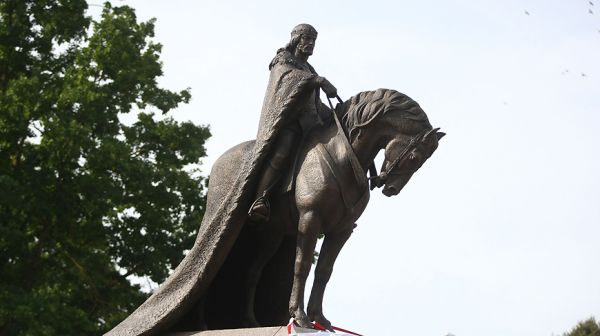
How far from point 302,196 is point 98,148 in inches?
500

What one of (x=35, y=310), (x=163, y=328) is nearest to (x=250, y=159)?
(x=163, y=328)

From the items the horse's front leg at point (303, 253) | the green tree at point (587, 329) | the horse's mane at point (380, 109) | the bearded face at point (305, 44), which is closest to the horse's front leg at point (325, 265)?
the horse's front leg at point (303, 253)

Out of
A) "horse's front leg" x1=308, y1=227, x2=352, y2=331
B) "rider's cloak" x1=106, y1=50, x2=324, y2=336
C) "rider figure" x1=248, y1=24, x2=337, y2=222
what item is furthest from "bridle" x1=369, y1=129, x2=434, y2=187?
"rider's cloak" x1=106, y1=50, x2=324, y2=336

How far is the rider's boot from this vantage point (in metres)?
8.71

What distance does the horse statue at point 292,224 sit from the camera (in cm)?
859

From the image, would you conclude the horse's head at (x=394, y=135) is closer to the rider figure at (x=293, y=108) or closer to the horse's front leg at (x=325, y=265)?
the rider figure at (x=293, y=108)

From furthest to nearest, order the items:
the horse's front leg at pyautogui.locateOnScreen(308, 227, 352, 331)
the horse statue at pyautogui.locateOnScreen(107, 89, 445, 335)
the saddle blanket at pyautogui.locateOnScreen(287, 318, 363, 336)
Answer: the horse's front leg at pyautogui.locateOnScreen(308, 227, 352, 331) → the horse statue at pyautogui.locateOnScreen(107, 89, 445, 335) → the saddle blanket at pyautogui.locateOnScreen(287, 318, 363, 336)

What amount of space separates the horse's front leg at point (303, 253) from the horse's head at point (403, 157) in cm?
62

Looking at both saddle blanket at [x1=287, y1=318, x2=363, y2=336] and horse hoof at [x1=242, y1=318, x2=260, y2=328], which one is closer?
saddle blanket at [x1=287, y1=318, x2=363, y2=336]

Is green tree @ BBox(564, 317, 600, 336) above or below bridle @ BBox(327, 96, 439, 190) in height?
above

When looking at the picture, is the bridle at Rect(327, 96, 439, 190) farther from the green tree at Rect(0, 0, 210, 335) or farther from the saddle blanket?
the green tree at Rect(0, 0, 210, 335)

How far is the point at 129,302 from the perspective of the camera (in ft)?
67.9

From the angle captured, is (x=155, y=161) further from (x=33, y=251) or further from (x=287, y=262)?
(x=287, y=262)

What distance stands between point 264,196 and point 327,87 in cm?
100
